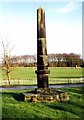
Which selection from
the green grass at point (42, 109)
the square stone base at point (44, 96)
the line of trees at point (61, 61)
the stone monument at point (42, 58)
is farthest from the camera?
the line of trees at point (61, 61)

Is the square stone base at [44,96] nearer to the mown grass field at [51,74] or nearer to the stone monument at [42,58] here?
the stone monument at [42,58]

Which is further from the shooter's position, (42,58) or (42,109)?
(42,58)

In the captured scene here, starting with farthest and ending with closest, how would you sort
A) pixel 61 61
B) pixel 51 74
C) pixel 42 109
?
1. pixel 61 61
2. pixel 51 74
3. pixel 42 109

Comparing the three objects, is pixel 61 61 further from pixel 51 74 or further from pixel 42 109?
pixel 42 109

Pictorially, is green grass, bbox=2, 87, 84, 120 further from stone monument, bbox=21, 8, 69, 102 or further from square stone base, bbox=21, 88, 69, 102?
stone monument, bbox=21, 8, 69, 102

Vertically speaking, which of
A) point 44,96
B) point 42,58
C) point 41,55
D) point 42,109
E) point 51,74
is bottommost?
point 51,74

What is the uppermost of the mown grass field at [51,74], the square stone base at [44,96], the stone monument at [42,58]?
the stone monument at [42,58]

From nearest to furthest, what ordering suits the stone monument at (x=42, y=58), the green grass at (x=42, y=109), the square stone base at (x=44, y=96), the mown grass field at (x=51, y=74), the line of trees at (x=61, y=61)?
1. the green grass at (x=42, y=109)
2. the square stone base at (x=44, y=96)
3. the stone monument at (x=42, y=58)
4. the mown grass field at (x=51, y=74)
5. the line of trees at (x=61, y=61)

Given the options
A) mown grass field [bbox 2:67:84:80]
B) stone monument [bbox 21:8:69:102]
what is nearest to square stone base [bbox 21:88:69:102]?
stone monument [bbox 21:8:69:102]

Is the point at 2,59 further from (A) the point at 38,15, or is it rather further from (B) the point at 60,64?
(B) the point at 60,64

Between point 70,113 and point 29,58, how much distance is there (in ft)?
255

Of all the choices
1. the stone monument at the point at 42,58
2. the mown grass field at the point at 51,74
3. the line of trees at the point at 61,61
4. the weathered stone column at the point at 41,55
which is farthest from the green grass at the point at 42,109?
the line of trees at the point at 61,61

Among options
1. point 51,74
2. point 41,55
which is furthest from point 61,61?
point 41,55

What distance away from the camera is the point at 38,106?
44.6ft
